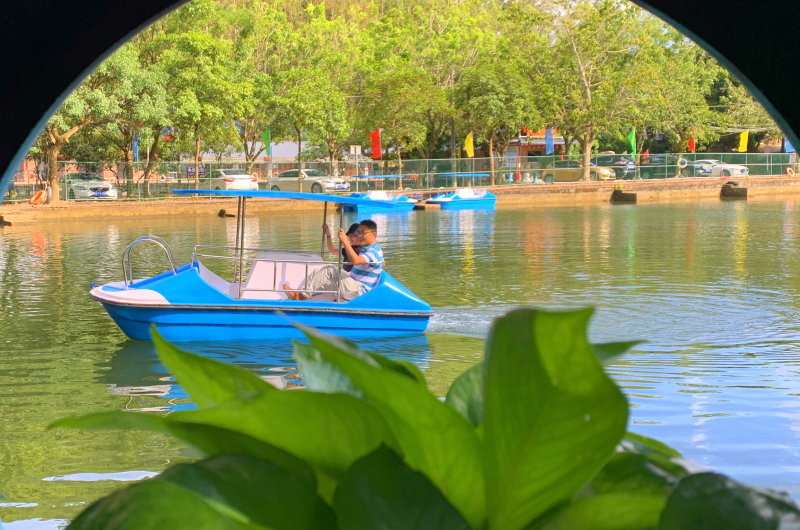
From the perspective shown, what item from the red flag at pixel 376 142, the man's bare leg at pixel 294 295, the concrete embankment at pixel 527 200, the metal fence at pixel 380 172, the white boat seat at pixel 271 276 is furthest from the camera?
the red flag at pixel 376 142

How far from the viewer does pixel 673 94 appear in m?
45.7

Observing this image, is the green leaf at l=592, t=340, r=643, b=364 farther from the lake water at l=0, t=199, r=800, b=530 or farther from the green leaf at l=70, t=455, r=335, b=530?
the lake water at l=0, t=199, r=800, b=530

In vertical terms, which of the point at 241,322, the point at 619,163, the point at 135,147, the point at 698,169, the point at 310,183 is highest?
the point at 135,147

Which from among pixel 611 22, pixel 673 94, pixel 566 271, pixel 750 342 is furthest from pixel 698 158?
pixel 750 342

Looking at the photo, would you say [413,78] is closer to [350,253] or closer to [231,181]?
[231,181]

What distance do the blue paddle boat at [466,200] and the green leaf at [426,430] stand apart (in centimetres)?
3277

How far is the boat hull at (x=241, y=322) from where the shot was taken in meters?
9.57

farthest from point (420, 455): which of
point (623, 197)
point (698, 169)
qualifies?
point (698, 169)

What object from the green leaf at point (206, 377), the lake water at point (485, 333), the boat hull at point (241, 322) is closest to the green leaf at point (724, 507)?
the green leaf at point (206, 377)

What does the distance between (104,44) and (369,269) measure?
873 centimetres

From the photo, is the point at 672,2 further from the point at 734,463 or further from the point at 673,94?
the point at 673,94

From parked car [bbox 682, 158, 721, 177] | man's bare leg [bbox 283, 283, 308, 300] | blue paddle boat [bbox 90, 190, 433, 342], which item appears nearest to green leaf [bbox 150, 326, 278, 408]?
blue paddle boat [bbox 90, 190, 433, 342]

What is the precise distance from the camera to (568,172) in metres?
42.4

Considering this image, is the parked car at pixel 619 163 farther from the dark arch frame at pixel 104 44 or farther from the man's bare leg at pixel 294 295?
the dark arch frame at pixel 104 44
